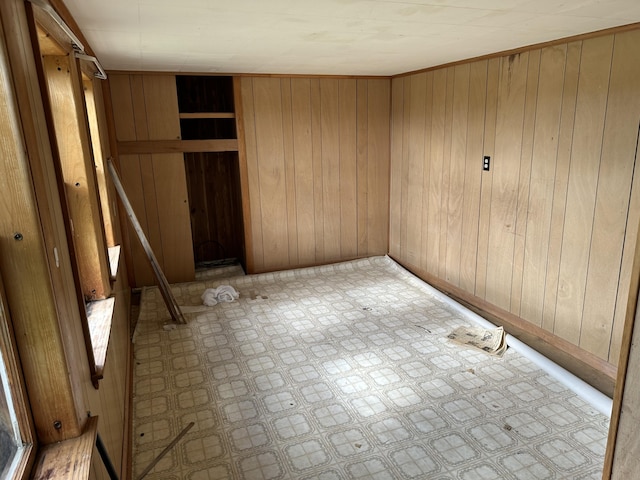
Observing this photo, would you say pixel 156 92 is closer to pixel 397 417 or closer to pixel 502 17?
pixel 502 17

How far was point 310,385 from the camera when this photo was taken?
8.21 ft

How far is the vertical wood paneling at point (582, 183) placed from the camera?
7.62 feet

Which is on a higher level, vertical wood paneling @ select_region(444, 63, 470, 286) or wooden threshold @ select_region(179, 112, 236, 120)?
wooden threshold @ select_region(179, 112, 236, 120)

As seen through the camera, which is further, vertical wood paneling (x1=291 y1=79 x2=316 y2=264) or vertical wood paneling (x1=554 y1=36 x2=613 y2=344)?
vertical wood paneling (x1=291 y1=79 x2=316 y2=264)

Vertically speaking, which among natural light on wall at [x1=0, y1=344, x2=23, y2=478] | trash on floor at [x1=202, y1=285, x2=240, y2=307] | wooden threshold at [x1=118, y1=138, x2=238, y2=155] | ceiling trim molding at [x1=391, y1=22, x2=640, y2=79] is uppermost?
ceiling trim molding at [x1=391, y1=22, x2=640, y2=79]

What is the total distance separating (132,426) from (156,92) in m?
2.62

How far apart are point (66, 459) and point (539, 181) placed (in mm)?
2780

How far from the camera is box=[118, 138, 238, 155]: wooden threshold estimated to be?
364 cm

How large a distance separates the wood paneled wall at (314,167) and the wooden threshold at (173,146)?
0.63 ft

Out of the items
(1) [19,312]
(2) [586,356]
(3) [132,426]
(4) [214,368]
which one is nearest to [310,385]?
(4) [214,368]

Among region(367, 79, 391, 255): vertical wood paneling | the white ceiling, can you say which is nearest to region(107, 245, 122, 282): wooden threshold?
the white ceiling

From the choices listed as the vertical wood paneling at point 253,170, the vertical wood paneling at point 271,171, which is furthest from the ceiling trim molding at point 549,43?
the vertical wood paneling at point 253,170

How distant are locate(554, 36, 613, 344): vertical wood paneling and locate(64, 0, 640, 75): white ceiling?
21 cm

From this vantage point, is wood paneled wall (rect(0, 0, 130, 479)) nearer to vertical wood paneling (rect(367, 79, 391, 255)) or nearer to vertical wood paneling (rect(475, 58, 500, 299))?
vertical wood paneling (rect(475, 58, 500, 299))
